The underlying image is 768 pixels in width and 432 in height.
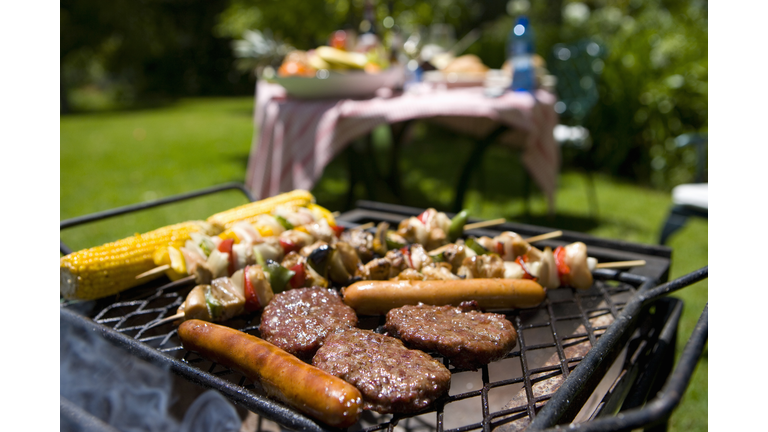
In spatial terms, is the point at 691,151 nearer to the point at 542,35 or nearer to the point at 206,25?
the point at 542,35

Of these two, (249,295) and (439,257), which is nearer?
(249,295)

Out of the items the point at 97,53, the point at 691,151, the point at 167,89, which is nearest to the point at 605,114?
the point at 691,151

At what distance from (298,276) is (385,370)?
0.72m

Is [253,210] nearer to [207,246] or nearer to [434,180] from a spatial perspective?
[207,246]

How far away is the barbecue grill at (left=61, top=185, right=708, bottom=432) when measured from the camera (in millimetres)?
1138

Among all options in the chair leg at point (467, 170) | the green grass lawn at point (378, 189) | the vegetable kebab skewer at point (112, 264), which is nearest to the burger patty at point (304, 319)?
the vegetable kebab skewer at point (112, 264)

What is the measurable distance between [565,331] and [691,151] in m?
6.07

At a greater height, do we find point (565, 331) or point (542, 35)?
point (542, 35)

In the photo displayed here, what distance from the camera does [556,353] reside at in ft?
5.21

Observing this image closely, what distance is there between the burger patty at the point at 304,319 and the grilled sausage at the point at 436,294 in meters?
0.07

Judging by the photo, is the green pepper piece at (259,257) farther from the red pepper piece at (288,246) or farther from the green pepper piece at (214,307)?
the green pepper piece at (214,307)

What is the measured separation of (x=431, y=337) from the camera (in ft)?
4.77

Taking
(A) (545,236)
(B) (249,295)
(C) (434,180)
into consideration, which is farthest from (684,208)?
(C) (434,180)

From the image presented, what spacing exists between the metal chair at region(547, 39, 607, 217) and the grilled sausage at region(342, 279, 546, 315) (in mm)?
4664
